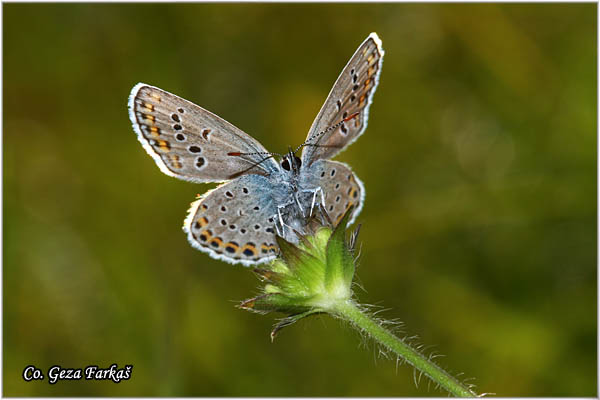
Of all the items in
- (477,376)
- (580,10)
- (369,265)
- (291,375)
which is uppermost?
(580,10)

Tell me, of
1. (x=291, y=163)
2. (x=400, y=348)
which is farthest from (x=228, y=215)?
(x=400, y=348)

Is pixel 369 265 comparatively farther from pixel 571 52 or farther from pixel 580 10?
pixel 580 10

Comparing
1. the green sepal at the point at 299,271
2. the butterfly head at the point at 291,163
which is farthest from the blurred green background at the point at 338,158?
the green sepal at the point at 299,271

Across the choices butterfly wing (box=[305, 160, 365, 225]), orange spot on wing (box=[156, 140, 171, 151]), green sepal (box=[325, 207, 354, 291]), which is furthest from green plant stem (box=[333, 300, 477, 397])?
orange spot on wing (box=[156, 140, 171, 151])

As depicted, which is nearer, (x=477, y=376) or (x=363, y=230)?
Result: (x=477, y=376)

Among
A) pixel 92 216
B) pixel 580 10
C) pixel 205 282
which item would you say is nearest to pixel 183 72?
pixel 92 216

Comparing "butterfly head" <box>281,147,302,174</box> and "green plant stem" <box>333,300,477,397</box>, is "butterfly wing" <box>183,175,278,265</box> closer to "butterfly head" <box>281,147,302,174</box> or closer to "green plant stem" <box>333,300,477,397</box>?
"butterfly head" <box>281,147,302,174</box>

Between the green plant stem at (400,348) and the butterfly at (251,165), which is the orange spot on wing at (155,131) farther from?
the green plant stem at (400,348)

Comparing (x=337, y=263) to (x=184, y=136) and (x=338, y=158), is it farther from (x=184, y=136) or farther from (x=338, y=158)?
(x=338, y=158)
